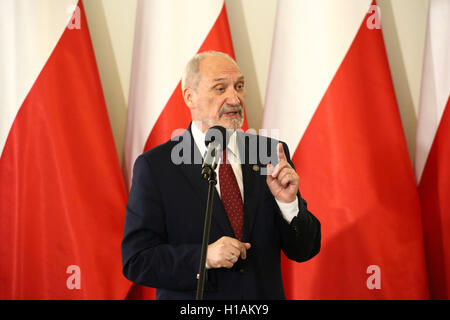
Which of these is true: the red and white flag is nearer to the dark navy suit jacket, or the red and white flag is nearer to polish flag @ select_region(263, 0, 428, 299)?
polish flag @ select_region(263, 0, 428, 299)

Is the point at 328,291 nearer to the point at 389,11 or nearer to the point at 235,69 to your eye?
the point at 235,69

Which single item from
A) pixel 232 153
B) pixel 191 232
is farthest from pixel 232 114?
pixel 191 232

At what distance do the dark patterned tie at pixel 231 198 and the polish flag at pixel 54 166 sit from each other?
3.17ft

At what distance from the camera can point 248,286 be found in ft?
4.82

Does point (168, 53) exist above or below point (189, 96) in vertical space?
above

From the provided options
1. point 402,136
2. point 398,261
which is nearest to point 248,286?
point 398,261

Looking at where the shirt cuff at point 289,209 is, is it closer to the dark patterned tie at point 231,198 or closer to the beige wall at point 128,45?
the dark patterned tie at point 231,198

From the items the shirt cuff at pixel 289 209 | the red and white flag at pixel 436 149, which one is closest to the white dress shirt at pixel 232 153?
the shirt cuff at pixel 289 209

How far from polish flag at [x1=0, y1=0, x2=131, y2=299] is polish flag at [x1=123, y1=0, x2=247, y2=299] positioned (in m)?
0.21

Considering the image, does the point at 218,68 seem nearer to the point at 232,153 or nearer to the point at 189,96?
the point at 189,96

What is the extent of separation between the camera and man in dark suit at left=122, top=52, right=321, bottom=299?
1451mm

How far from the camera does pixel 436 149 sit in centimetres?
232

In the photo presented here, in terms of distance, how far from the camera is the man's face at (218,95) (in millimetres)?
1626

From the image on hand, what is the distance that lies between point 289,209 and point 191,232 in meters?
0.32
